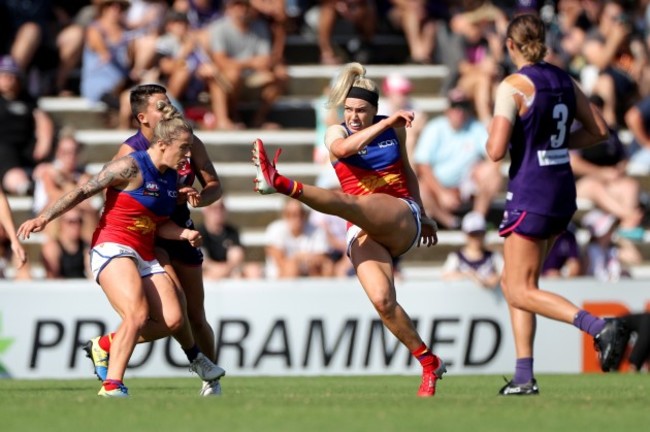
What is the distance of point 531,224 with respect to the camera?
971cm

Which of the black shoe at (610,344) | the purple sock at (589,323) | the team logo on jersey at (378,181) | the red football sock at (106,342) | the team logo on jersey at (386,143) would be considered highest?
the team logo on jersey at (386,143)

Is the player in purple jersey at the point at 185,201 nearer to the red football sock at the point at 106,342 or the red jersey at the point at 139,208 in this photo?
the red jersey at the point at 139,208

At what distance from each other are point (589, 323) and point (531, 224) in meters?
0.76

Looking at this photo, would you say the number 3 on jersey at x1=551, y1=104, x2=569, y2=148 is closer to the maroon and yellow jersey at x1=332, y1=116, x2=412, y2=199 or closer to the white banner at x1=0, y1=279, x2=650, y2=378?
the maroon and yellow jersey at x1=332, y1=116, x2=412, y2=199

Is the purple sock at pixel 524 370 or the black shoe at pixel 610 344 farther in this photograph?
the purple sock at pixel 524 370

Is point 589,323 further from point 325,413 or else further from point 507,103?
point 325,413

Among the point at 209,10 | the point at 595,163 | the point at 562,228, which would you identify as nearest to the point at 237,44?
the point at 209,10

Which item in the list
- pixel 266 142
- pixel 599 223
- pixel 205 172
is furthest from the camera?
pixel 266 142

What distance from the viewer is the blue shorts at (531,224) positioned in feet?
31.9

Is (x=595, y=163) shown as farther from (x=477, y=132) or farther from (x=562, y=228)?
(x=562, y=228)

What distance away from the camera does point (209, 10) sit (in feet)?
65.0

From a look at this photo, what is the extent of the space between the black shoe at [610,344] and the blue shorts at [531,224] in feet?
2.50

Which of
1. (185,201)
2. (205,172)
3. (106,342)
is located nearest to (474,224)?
(205,172)

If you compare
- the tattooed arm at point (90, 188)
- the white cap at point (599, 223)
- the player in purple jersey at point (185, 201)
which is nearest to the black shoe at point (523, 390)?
the player in purple jersey at point (185, 201)
